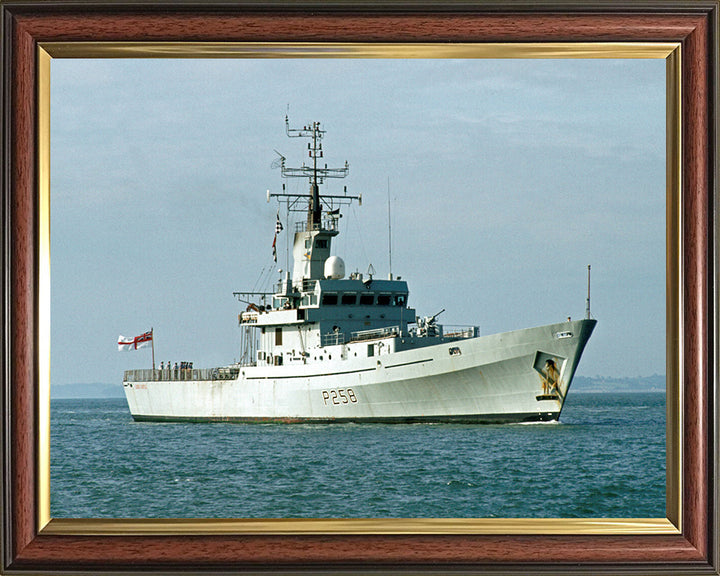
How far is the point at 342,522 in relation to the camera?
5.26 meters

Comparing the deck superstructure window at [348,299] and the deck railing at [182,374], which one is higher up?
the deck superstructure window at [348,299]

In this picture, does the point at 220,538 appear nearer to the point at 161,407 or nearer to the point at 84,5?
the point at 84,5

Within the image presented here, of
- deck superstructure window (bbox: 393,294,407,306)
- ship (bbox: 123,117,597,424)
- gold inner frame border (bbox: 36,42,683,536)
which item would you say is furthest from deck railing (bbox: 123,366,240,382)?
gold inner frame border (bbox: 36,42,683,536)

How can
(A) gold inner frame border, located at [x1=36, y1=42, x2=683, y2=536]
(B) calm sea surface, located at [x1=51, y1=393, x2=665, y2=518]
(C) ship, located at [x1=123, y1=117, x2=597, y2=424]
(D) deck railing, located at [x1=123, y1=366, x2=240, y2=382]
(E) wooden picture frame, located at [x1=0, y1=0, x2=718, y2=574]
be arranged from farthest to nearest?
(D) deck railing, located at [x1=123, y1=366, x2=240, y2=382] → (C) ship, located at [x1=123, y1=117, x2=597, y2=424] → (B) calm sea surface, located at [x1=51, y1=393, x2=665, y2=518] → (A) gold inner frame border, located at [x1=36, y1=42, x2=683, y2=536] → (E) wooden picture frame, located at [x1=0, y1=0, x2=718, y2=574]

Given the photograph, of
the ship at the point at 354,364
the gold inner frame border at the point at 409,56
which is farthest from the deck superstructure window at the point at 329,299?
the gold inner frame border at the point at 409,56

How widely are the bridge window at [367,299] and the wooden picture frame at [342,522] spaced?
25.1m

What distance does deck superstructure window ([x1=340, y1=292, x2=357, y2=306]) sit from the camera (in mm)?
30641

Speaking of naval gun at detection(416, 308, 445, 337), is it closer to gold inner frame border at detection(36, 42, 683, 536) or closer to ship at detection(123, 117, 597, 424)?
ship at detection(123, 117, 597, 424)

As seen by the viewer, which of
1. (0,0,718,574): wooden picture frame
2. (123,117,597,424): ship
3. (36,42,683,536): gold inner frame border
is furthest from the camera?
(123,117,597,424): ship

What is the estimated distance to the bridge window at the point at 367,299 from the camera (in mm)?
30580

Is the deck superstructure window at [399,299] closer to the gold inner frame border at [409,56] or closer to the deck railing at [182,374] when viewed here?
the deck railing at [182,374]

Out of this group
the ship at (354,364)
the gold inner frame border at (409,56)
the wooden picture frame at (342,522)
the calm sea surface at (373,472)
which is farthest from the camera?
the ship at (354,364)

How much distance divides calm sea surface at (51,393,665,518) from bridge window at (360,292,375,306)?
4.69m

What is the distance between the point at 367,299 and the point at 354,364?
3.61 metres
